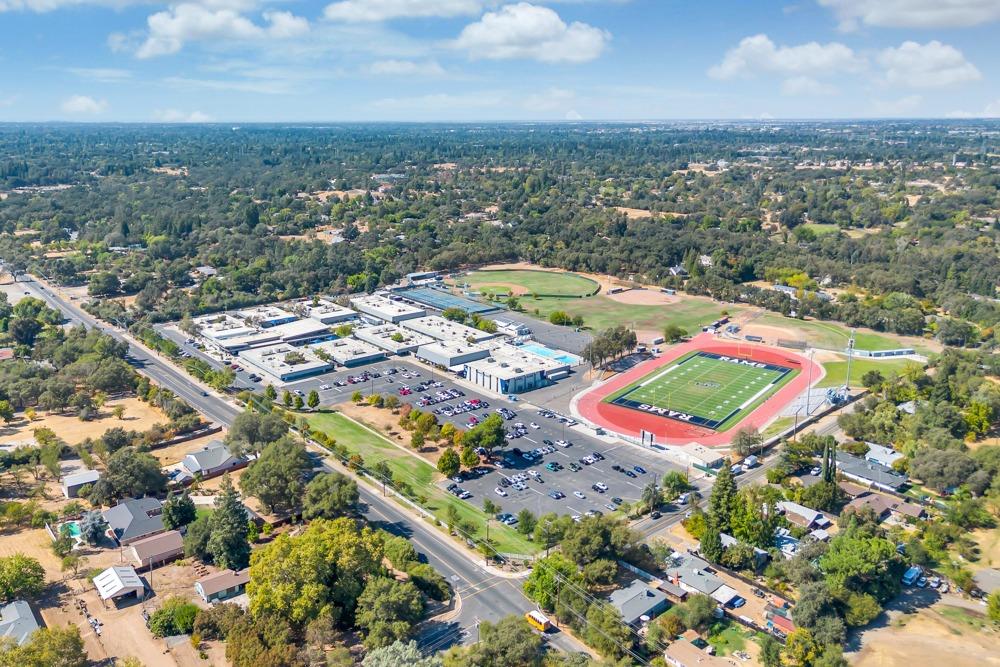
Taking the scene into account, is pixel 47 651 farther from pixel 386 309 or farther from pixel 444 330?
pixel 386 309

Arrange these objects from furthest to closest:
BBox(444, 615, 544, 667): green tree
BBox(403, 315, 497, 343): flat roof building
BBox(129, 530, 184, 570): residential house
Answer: BBox(403, 315, 497, 343): flat roof building, BBox(129, 530, 184, 570): residential house, BBox(444, 615, 544, 667): green tree

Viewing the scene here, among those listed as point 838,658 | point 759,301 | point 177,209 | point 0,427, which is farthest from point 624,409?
point 177,209

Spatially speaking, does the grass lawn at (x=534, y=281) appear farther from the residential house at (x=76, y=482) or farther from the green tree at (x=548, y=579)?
the green tree at (x=548, y=579)

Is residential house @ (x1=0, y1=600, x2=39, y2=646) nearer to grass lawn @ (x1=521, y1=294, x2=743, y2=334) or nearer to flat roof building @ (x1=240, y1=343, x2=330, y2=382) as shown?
flat roof building @ (x1=240, y1=343, x2=330, y2=382)

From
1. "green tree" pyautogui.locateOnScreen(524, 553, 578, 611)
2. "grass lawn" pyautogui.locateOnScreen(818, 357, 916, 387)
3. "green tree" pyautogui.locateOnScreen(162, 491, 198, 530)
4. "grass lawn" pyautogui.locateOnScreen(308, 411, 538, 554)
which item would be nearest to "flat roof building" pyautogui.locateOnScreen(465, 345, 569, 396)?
"grass lawn" pyautogui.locateOnScreen(308, 411, 538, 554)

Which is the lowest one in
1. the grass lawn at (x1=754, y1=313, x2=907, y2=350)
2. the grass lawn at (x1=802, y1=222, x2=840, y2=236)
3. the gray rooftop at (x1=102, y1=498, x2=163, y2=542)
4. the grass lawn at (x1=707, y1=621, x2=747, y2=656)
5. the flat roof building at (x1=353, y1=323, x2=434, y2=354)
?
the grass lawn at (x1=707, y1=621, x2=747, y2=656)

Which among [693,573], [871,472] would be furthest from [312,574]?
[871,472]

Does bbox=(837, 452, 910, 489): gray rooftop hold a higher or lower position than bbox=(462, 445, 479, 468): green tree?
lower
